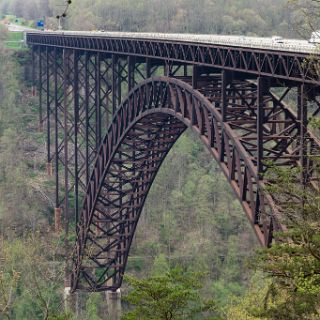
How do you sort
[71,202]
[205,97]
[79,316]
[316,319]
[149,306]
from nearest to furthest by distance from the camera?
[316,319], [149,306], [205,97], [79,316], [71,202]

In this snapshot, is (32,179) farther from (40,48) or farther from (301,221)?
(301,221)

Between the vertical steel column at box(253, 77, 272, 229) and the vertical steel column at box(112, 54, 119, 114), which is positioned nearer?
the vertical steel column at box(253, 77, 272, 229)

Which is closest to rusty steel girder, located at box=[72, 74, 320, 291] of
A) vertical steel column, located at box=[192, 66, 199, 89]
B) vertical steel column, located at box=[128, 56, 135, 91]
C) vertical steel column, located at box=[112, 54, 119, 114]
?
vertical steel column, located at box=[192, 66, 199, 89]

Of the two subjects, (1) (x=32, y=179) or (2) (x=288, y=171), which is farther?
(1) (x=32, y=179)

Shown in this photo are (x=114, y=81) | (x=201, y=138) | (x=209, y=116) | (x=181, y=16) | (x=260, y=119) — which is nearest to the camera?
(x=260, y=119)

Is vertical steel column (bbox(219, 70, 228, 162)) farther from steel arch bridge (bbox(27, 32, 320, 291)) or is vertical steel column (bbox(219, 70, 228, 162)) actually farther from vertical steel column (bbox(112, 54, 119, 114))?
vertical steel column (bbox(112, 54, 119, 114))

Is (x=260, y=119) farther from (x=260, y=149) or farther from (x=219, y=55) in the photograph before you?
(x=219, y=55)

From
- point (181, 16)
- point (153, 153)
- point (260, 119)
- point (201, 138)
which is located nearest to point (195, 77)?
point (201, 138)

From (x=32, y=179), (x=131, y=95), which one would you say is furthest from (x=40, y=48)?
(x=131, y=95)

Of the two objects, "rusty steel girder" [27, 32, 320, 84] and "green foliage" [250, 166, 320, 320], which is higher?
"rusty steel girder" [27, 32, 320, 84]
